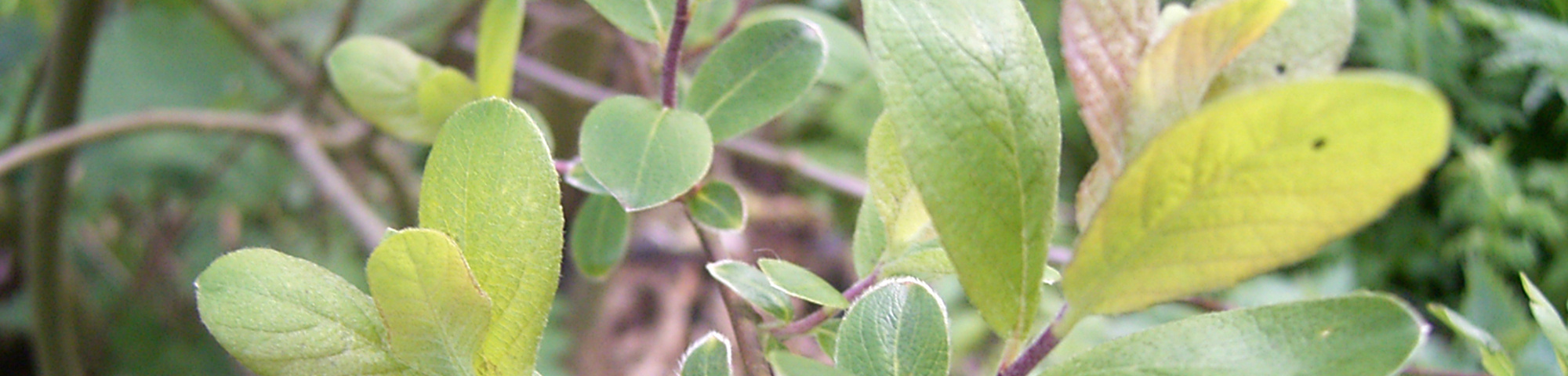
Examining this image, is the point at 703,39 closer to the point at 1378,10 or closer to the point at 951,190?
the point at 951,190

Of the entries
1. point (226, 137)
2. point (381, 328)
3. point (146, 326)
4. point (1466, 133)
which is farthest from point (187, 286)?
point (1466, 133)

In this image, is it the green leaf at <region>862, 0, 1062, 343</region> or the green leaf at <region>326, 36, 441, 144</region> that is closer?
the green leaf at <region>862, 0, 1062, 343</region>

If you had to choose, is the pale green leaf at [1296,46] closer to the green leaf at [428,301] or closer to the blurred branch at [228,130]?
the green leaf at [428,301]

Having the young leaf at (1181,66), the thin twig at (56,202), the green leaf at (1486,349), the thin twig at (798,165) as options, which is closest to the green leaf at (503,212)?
the young leaf at (1181,66)

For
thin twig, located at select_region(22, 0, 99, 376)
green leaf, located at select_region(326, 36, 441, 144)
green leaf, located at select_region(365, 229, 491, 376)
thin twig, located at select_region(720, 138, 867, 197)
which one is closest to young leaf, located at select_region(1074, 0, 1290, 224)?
green leaf, located at select_region(365, 229, 491, 376)

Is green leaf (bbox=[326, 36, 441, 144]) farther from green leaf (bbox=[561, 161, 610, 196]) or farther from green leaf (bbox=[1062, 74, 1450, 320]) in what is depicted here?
green leaf (bbox=[1062, 74, 1450, 320])

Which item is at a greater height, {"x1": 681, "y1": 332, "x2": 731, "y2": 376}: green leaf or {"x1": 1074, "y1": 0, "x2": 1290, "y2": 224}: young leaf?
{"x1": 1074, "y1": 0, "x2": 1290, "y2": 224}: young leaf
